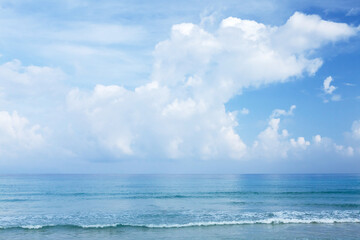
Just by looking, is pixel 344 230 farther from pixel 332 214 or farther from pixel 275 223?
pixel 332 214

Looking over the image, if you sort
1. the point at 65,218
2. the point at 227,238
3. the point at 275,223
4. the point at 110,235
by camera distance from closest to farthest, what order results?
the point at 227,238, the point at 110,235, the point at 275,223, the point at 65,218

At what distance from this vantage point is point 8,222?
26.3 meters

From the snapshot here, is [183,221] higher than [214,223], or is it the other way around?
[214,223]

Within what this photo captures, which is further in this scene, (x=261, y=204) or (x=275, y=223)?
(x=261, y=204)

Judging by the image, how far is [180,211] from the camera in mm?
31344

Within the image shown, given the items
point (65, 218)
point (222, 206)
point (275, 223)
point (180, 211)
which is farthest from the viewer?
point (222, 206)

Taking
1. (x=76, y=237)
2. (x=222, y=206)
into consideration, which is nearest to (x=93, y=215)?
(x=76, y=237)

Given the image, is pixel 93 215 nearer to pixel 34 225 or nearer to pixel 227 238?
pixel 34 225

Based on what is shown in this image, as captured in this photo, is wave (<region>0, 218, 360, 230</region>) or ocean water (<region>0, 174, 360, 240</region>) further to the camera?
wave (<region>0, 218, 360, 230</region>)

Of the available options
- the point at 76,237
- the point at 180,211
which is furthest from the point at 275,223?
the point at 76,237

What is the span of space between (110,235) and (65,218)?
834 cm

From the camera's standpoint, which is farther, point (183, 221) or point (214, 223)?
point (183, 221)

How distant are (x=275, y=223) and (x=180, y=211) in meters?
10.2

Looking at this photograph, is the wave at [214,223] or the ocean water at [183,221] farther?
the wave at [214,223]
